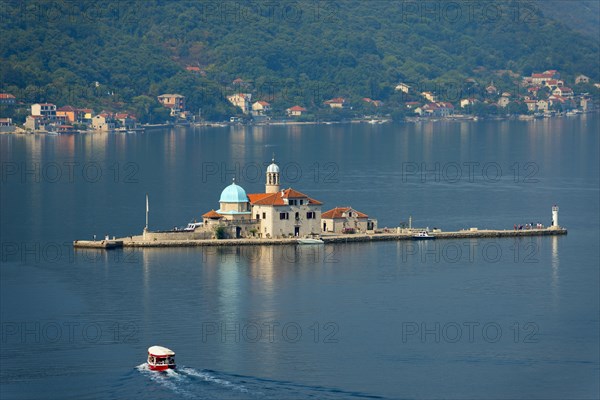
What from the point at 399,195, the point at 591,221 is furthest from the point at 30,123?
the point at 591,221

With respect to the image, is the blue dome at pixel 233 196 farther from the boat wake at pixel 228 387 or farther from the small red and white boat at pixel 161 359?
the boat wake at pixel 228 387

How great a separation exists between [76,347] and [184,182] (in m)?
51.7

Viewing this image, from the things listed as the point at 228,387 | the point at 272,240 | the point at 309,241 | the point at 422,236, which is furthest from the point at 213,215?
the point at 228,387

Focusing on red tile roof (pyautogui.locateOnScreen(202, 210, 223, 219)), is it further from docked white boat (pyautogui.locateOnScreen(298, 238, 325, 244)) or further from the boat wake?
the boat wake

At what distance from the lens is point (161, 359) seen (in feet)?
156

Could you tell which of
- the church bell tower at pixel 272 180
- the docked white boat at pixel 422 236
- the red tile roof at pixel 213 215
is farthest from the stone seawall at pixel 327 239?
the church bell tower at pixel 272 180

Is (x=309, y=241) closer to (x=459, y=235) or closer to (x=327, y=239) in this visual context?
(x=327, y=239)

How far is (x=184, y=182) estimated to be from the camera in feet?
336

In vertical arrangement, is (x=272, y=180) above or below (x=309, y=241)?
above

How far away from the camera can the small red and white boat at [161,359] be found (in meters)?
47.6

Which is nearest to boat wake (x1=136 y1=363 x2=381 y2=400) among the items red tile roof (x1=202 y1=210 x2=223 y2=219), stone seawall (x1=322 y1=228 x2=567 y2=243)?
red tile roof (x1=202 y1=210 x2=223 y2=219)

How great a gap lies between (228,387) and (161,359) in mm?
2625

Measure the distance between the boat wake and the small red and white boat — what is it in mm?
183

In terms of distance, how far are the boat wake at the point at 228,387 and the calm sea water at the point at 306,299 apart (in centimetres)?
6
